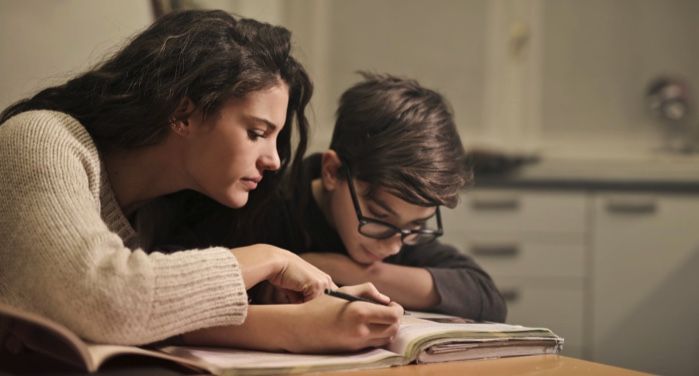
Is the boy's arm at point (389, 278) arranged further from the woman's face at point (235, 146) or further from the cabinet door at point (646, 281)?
the cabinet door at point (646, 281)

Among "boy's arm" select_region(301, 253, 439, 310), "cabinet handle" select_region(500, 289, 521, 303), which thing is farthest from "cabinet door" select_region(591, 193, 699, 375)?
"boy's arm" select_region(301, 253, 439, 310)

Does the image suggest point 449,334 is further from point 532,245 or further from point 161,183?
point 532,245

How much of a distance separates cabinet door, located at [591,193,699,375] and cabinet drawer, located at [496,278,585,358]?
7cm

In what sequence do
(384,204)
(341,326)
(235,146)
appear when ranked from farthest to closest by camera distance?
(384,204)
(235,146)
(341,326)

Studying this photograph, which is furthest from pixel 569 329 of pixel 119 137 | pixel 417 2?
pixel 119 137

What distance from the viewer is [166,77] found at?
1099 mm

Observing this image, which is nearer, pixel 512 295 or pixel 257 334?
pixel 257 334

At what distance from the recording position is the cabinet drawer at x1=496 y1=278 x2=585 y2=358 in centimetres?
286

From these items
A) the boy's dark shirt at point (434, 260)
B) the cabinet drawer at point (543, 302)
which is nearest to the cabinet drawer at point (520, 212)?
the cabinet drawer at point (543, 302)

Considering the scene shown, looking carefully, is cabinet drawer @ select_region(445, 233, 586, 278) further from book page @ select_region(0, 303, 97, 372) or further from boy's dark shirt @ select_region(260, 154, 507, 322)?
book page @ select_region(0, 303, 97, 372)

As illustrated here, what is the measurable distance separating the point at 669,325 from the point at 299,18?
205 centimetres

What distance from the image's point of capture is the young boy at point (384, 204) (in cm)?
132

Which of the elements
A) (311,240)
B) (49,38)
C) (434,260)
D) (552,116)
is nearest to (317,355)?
(311,240)

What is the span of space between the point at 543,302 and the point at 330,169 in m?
1.69
